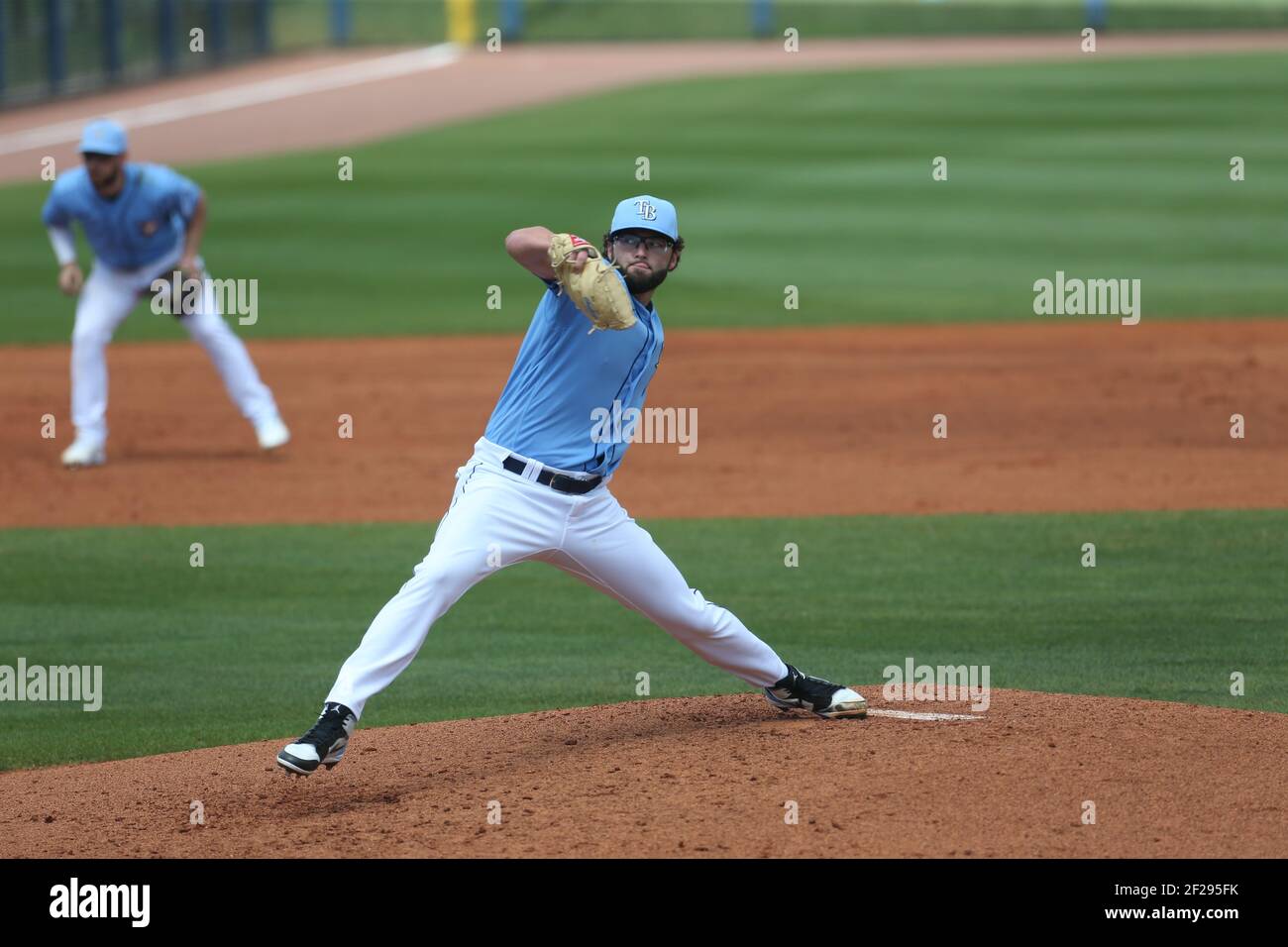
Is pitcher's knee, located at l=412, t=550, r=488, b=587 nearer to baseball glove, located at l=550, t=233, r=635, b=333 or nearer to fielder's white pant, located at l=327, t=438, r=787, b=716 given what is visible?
fielder's white pant, located at l=327, t=438, r=787, b=716

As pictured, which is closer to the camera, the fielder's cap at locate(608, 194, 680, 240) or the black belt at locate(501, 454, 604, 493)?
the fielder's cap at locate(608, 194, 680, 240)

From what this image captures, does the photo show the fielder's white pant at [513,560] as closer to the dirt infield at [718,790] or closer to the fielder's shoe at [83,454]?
the dirt infield at [718,790]

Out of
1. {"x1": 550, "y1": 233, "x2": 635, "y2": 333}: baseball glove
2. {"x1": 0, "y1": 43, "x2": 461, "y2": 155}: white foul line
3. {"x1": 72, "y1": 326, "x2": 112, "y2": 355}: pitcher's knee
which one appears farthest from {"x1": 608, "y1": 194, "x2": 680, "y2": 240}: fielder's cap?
{"x1": 0, "y1": 43, "x2": 461, "y2": 155}: white foul line

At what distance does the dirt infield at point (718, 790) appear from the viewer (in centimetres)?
598

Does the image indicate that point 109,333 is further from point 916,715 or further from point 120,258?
point 916,715

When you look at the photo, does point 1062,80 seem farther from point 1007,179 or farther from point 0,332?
point 0,332

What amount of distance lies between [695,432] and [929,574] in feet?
14.7

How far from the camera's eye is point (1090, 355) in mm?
17328

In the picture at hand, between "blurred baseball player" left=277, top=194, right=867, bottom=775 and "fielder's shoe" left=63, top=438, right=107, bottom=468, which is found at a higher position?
"fielder's shoe" left=63, top=438, right=107, bottom=468

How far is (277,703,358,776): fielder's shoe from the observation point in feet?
20.4

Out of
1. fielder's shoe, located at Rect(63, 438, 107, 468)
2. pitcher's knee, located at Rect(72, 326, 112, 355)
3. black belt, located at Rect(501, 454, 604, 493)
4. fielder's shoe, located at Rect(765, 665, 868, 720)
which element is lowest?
fielder's shoe, located at Rect(765, 665, 868, 720)

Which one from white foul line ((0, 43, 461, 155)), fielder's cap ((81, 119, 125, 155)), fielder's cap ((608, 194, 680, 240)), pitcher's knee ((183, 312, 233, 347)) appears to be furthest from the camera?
white foul line ((0, 43, 461, 155))

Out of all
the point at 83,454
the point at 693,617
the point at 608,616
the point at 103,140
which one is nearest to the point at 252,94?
the point at 83,454

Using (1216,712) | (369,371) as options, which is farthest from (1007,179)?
(1216,712)
